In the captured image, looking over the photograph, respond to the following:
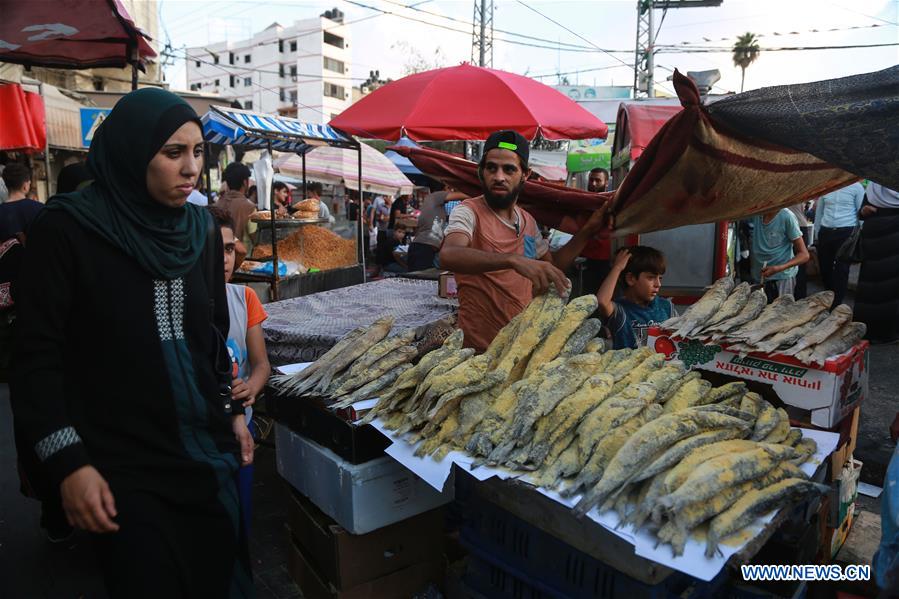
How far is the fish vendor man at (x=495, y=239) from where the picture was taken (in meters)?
2.97

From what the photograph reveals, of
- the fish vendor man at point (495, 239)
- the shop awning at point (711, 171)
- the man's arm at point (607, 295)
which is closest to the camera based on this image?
the shop awning at point (711, 171)

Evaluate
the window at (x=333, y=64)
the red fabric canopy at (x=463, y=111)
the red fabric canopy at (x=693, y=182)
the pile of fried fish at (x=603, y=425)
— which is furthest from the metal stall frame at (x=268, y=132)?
the window at (x=333, y=64)

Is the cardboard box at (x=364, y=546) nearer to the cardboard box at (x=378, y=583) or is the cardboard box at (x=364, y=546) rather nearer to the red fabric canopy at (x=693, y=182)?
the cardboard box at (x=378, y=583)

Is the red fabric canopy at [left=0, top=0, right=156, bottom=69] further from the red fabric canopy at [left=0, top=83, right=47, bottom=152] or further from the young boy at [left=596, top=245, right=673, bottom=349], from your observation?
the young boy at [left=596, top=245, right=673, bottom=349]

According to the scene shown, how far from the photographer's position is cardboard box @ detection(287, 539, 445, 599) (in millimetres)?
2539

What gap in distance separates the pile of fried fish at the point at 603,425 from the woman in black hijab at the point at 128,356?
0.77 meters

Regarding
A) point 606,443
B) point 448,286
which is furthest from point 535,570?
point 448,286

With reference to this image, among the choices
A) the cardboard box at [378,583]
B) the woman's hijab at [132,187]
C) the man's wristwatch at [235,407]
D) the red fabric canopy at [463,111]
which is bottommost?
the cardboard box at [378,583]

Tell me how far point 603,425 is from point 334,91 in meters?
60.4

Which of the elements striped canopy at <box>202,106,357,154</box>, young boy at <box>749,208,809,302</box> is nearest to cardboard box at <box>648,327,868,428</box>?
young boy at <box>749,208,809,302</box>

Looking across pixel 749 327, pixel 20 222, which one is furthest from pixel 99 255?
pixel 20 222

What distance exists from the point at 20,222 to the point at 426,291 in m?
3.35

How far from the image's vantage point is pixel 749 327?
2588mm
